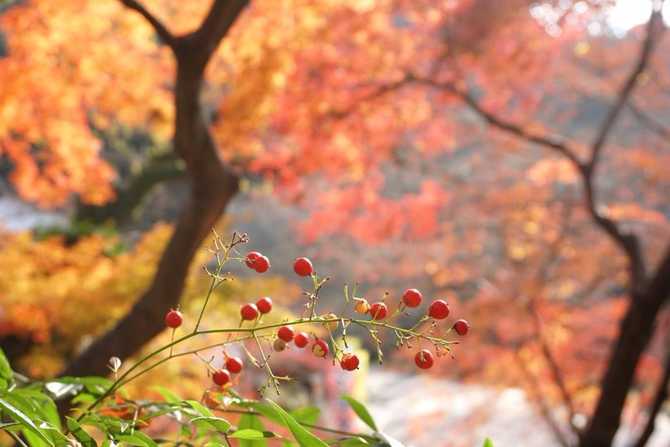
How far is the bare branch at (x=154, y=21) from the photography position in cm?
306

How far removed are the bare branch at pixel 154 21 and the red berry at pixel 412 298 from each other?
7.61 feet

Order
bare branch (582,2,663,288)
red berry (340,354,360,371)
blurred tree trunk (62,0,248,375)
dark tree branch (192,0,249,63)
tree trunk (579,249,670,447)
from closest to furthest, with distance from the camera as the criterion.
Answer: red berry (340,354,360,371) → dark tree branch (192,0,249,63) → blurred tree trunk (62,0,248,375) → tree trunk (579,249,670,447) → bare branch (582,2,663,288)

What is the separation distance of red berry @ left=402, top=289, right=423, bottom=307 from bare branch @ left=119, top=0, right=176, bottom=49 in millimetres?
2318

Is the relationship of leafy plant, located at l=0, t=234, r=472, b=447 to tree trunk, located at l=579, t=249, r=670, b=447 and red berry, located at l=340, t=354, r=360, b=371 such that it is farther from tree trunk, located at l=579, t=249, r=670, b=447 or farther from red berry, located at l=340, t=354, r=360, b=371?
tree trunk, located at l=579, t=249, r=670, b=447

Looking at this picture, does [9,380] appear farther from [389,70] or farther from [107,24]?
[389,70]

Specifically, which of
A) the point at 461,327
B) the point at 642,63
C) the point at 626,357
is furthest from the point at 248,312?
the point at 642,63

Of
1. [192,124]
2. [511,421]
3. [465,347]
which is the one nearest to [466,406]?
[511,421]

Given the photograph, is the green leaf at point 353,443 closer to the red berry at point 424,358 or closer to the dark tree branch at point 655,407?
the red berry at point 424,358

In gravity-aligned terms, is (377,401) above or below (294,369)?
below

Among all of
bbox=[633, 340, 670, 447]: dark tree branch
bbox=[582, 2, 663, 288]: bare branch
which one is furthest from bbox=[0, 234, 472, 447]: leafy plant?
bbox=[582, 2, 663, 288]: bare branch

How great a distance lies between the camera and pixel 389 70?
7.07m

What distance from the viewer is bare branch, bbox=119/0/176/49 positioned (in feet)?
10.1

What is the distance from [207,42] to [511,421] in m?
9.77

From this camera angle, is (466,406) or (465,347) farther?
(466,406)
